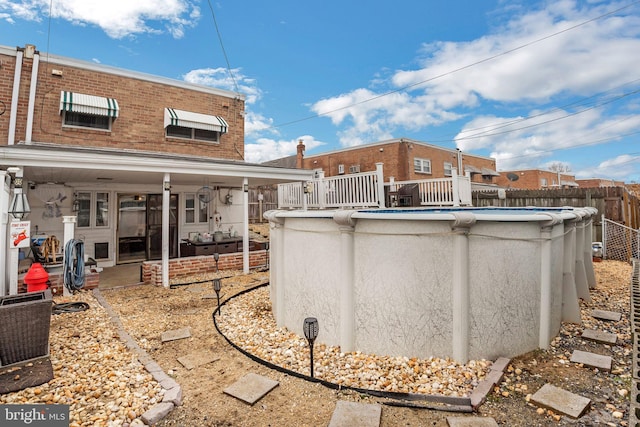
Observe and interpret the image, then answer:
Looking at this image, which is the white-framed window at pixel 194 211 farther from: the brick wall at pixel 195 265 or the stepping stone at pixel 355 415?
the stepping stone at pixel 355 415

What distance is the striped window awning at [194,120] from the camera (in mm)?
10719

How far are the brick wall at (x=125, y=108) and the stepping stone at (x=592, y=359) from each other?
11.8 meters

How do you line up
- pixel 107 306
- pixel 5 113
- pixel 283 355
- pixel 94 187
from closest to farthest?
pixel 283 355, pixel 107 306, pixel 5 113, pixel 94 187

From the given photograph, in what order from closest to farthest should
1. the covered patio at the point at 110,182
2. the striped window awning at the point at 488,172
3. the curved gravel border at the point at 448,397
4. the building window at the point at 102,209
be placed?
1. the curved gravel border at the point at 448,397
2. the covered patio at the point at 110,182
3. the building window at the point at 102,209
4. the striped window awning at the point at 488,172

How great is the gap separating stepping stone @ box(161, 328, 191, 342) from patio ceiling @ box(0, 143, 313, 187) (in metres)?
4.34

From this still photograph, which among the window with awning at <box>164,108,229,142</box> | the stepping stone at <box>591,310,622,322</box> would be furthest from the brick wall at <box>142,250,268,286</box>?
the stepping stone at <box>591,310,622,322</box>

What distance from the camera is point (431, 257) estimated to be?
11.3 ft

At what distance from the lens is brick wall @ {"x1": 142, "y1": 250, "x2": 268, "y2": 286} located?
7.66 meters

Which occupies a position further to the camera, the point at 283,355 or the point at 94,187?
the point at 94,187

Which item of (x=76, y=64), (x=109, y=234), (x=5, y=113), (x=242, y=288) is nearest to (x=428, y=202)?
(x=242, y=288)

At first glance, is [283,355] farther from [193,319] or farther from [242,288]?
[242,288]

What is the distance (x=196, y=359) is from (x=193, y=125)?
9.63 meters

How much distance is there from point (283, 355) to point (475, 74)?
49.2 ft

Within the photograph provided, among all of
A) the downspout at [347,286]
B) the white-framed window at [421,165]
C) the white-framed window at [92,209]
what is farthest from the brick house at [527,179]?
the white-framed window at [92,209]
